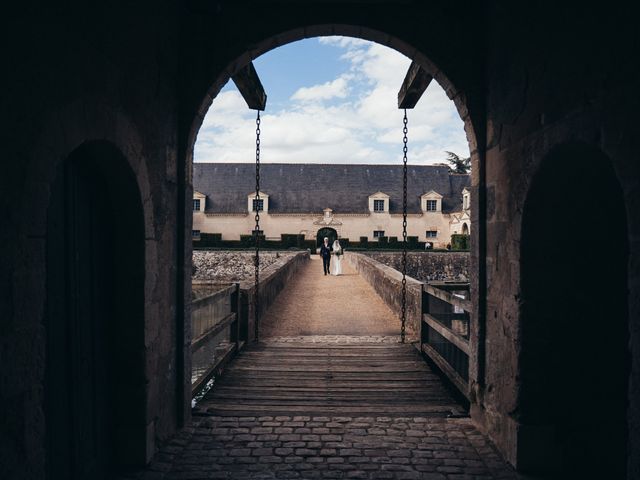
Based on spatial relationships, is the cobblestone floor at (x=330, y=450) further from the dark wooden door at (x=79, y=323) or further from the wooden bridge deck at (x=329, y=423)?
the dark wooden door at (x=79, y=323)

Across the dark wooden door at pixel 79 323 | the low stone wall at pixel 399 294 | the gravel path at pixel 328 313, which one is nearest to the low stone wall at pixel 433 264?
the gravel path at pixel 328 313

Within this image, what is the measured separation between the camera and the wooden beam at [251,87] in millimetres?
4336

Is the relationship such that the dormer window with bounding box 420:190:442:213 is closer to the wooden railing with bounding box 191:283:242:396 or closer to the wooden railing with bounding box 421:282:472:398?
the wooden railing with bounding box 421:282:472:398

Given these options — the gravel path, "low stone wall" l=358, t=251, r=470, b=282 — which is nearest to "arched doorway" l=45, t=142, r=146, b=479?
the gravel path

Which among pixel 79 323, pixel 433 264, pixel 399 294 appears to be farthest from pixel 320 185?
pixel 79 323

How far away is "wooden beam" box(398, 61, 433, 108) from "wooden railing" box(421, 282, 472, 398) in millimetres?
2110

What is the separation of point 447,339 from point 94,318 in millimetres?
3305

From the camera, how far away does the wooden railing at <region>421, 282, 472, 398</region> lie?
4.06m

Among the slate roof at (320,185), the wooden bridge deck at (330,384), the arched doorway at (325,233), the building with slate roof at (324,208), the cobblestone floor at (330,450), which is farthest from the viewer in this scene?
the slate roof at (320,185)

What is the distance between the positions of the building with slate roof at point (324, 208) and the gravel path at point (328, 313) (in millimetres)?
22065

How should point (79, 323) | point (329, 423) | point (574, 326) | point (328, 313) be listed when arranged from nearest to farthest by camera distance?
point (79, 323) → point (574, 326) → point (329, 423) → point (328, 313)

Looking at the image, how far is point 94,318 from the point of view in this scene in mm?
2568

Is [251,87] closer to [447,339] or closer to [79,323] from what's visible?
[79,323]

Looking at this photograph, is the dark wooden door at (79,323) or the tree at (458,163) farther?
the tree at (458,163)
